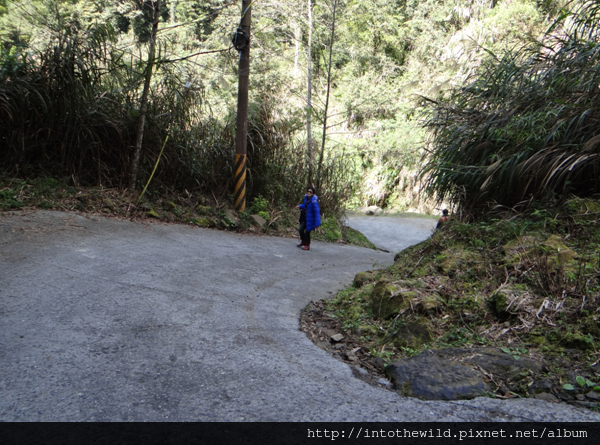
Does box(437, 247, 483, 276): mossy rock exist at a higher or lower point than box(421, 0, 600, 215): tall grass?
lower

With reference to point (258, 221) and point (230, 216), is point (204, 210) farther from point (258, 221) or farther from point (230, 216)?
point (258, 221)

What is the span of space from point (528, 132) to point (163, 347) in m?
5.37

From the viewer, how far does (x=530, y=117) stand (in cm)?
581

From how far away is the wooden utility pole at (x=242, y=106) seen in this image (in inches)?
432

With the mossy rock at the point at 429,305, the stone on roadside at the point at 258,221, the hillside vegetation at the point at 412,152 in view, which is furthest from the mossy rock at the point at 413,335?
the stone on roadside at the point at 258,221

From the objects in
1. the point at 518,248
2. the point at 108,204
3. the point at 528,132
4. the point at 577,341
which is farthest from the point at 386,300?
the point at 108,204

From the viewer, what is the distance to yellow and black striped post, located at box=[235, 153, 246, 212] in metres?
11.6

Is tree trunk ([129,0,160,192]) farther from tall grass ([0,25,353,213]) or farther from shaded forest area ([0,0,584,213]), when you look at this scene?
tall grass ([0,25,353,213])

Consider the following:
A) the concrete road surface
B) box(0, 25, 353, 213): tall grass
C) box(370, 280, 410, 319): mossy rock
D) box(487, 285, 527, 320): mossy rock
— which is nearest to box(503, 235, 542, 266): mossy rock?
box(487, 285, 527, 320): mossy rock

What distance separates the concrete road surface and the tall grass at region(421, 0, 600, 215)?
2.76m

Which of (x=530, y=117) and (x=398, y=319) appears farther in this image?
(x=530, y=117)
